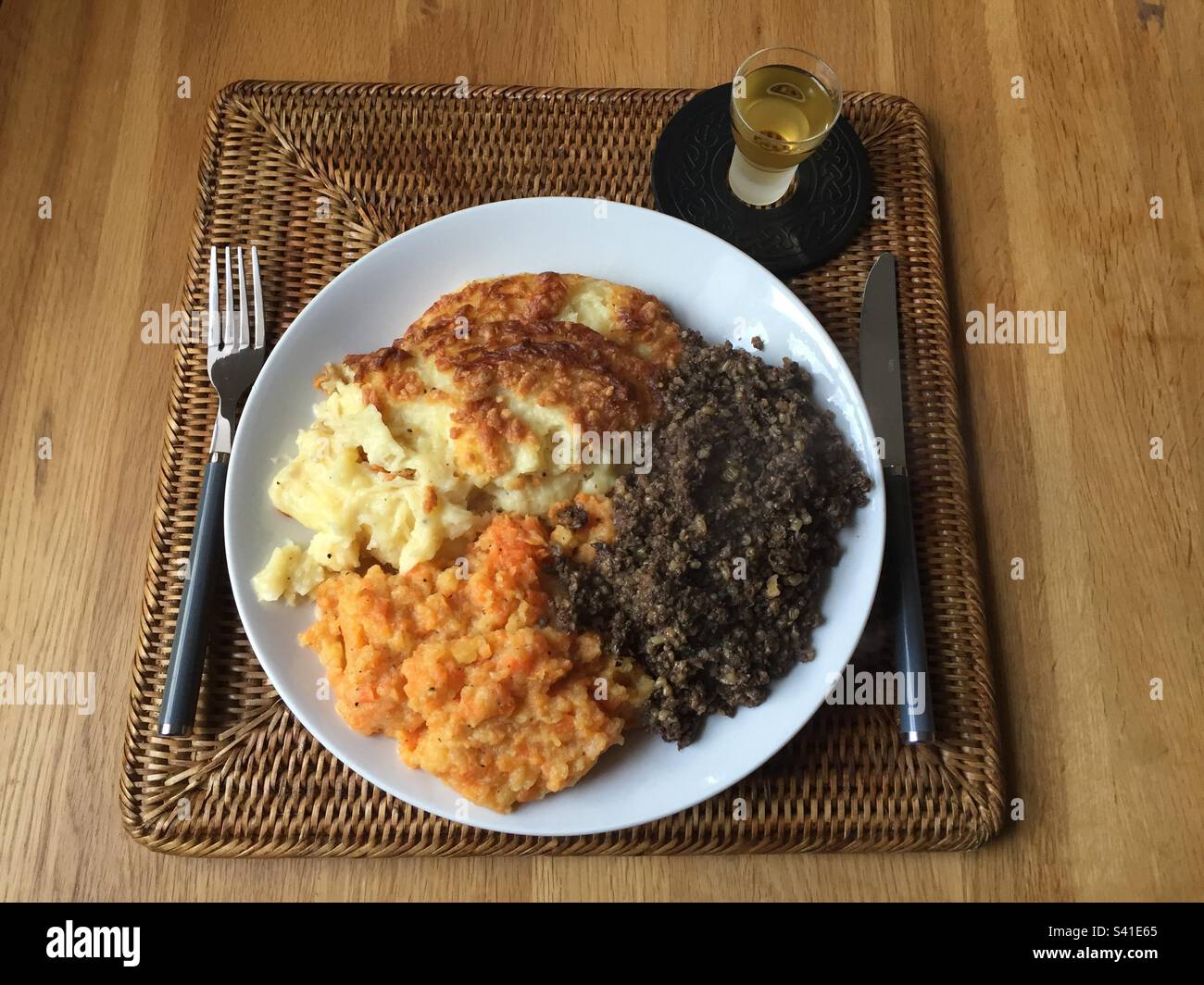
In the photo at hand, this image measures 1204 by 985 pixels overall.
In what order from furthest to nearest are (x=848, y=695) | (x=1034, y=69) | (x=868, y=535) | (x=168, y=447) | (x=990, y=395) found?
(x=1034, y=69) → (x=990, y=395) → (x=168, y=447) → (x=848, y=695) → (x=868, y=535)

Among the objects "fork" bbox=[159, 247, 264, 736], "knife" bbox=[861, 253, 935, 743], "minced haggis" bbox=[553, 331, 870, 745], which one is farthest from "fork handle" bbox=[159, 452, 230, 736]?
"knife" bbox=[861, 253, 935, 743]

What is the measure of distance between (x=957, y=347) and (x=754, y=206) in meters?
0.89

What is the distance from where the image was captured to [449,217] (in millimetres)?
2885

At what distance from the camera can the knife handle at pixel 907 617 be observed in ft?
8.95

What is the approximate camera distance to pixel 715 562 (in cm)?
252

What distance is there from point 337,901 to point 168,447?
155 centimetres

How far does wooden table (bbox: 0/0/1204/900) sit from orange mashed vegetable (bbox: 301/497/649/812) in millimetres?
600

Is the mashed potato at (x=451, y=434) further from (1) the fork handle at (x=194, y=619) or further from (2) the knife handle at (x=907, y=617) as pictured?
(2) the knife handle at (x=907, y=617)

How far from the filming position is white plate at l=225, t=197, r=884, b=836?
8.20 feet

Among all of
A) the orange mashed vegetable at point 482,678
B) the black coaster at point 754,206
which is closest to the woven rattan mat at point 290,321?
the black coaster at point 754,206

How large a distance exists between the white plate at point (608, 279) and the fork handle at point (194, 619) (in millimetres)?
178

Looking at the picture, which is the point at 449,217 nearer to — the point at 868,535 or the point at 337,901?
the point at 868,535

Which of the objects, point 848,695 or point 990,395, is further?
point 990,395
